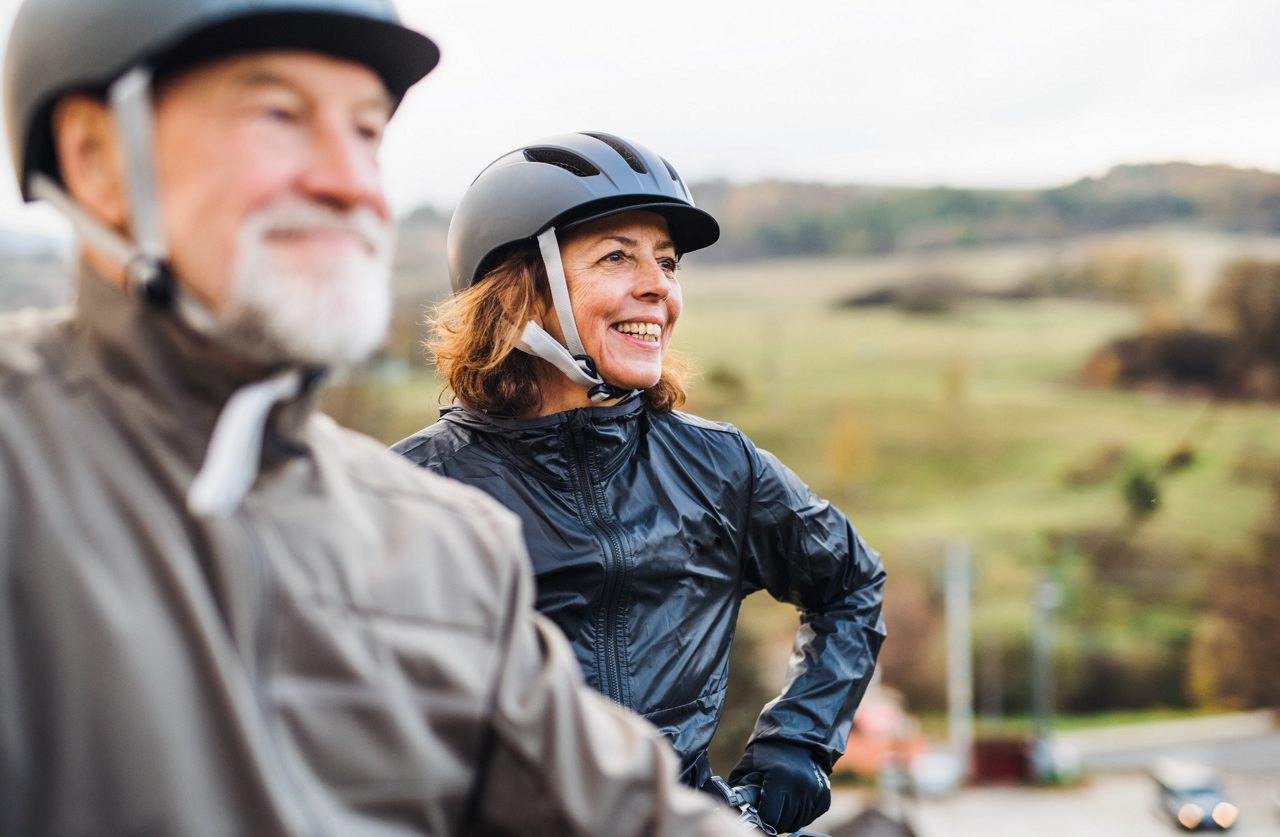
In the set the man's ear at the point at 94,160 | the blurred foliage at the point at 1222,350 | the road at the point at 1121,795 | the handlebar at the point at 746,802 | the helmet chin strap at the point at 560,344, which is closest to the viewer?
the man's ear at the point at 94,160

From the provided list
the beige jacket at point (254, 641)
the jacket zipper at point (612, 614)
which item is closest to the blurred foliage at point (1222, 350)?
the jacket zipper at point (612, 614)

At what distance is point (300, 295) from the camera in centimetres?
191

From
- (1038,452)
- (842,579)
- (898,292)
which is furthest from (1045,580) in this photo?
(842,579)

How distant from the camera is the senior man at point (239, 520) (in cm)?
162

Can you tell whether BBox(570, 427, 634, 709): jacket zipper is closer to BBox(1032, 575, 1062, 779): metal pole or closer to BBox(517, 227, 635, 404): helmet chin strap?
BBox(517, 227, 635, 404): helmet chin strap

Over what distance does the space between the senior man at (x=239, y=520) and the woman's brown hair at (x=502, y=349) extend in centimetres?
154

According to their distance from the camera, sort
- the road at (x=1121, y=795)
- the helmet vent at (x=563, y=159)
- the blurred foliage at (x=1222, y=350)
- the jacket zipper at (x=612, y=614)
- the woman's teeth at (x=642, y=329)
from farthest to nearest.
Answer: the blurred foliage at (x=1222, y=350) < the road at (x=1121, y=795) < the helmet vent at (x=563, y=159) < the woman's teeth at (x=642, y=329) < the jacket zipper at (x=612, y=614)

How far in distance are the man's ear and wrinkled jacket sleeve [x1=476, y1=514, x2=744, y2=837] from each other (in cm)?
85

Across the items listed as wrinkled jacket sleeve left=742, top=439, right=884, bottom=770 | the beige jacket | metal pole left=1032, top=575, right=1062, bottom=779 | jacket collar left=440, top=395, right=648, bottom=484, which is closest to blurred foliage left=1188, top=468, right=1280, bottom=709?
metal pole left=1032, top=575, right=1062, bottom=779

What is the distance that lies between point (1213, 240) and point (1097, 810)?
52582 millimetres

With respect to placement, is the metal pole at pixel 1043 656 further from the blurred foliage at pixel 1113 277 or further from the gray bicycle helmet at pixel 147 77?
the gray bicycle helmet at pixel 147 77

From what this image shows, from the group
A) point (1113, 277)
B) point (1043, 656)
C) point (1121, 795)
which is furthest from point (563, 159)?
point (1113, 277)

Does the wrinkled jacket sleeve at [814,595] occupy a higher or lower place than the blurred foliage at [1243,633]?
higher

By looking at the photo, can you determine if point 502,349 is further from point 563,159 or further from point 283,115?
point 283,115
